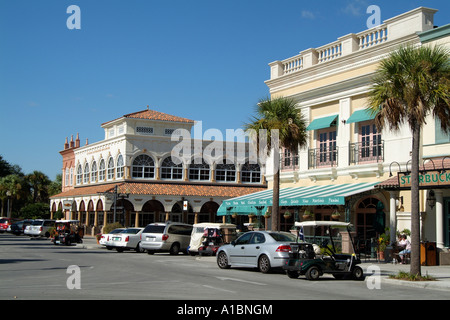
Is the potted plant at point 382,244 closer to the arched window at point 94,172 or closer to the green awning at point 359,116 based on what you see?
the green awning at point 359,116

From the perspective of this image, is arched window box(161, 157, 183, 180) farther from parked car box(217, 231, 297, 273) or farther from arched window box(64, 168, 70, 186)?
parked car box(217, 231, 297, 273)

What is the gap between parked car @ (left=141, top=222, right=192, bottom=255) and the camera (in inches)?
1145

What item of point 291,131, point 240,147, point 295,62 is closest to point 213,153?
point 240,147

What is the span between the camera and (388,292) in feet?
46.8

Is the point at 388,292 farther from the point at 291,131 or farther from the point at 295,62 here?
the point at 295,62

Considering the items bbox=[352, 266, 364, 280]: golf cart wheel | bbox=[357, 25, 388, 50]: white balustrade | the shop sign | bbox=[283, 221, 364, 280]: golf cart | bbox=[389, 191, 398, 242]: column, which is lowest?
bbox=[352, 266, 364, 280]: golf cart wheel

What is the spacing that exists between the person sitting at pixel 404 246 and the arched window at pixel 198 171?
108 feet

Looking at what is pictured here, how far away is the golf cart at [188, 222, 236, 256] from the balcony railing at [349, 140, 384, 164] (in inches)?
293

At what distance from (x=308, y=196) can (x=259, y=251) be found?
7.75 m

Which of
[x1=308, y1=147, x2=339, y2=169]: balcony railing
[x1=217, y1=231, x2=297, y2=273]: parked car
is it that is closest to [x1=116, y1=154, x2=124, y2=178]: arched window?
[x1=308, y1=147, x2=339, y2=169]: balcony railing

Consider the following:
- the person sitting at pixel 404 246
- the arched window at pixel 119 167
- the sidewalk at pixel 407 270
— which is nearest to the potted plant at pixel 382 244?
the sidewalk at pixel 407 270

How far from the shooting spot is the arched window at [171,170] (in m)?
53.8

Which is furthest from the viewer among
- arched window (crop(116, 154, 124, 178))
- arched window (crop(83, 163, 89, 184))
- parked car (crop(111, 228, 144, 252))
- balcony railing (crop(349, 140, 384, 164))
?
arched window (crop(83, 163, 89, 184))
